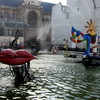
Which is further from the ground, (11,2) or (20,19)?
(11,2)

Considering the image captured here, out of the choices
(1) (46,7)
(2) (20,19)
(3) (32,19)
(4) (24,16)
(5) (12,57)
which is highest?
(1) (46,7)

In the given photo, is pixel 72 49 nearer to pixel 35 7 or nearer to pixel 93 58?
pixel 35 7

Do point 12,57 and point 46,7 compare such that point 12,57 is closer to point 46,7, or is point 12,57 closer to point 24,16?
point 24,16

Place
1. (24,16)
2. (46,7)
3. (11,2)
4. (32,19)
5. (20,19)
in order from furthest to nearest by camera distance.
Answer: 1. (46,7)
2. (11,2)
3. (32,19)
4. (20,19)
5. (24,16)

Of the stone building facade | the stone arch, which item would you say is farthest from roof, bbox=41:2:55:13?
the stone arch

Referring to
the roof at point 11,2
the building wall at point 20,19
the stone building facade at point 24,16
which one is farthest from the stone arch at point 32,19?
the roof at point 11,2

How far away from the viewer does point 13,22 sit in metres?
84.6

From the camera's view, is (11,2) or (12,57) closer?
(12,57)

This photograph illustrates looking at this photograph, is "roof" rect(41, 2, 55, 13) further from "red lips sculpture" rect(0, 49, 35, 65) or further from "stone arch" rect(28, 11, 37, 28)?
"red lips sculpture" rect(0, 49, 35, 65)

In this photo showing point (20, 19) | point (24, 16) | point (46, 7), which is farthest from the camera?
point (46, 7)

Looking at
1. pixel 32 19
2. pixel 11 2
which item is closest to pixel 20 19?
pixel 32 19

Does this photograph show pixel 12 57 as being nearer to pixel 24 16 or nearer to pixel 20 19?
pixel 24 16

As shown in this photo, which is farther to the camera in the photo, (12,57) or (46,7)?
(46,7)

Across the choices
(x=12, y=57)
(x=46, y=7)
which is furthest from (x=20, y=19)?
(x=12, y=57)
